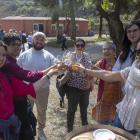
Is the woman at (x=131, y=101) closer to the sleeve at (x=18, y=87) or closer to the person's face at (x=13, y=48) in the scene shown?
the sleeve at (x=18, y=87)

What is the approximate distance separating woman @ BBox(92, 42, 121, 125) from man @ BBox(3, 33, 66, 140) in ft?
4.21

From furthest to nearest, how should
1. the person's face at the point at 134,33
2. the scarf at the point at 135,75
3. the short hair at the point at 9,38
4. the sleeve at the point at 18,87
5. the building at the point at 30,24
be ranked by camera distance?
the building at the point at 30,24 < the person's face at the point at 134,33 < the short hair at the point at 9,38 < the sleeve at the point at 18,87 < the scarf at the point at 135,75

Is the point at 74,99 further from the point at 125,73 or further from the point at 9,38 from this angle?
the point at 9,38

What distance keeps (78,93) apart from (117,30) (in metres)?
3.48

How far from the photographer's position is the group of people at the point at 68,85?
176 centimetres

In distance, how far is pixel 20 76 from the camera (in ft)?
6.26

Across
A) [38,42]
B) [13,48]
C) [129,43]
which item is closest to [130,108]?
[129,43]

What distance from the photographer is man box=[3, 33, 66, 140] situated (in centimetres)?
190

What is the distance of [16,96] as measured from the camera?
6.70 ft

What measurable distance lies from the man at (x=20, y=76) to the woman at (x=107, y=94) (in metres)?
1.28

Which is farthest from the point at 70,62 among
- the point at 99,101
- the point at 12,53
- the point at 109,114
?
the point at 109,114

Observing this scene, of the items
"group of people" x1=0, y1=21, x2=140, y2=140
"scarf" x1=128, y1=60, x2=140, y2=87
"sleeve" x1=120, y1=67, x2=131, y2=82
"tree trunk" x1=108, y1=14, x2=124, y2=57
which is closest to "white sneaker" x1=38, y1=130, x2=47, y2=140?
"group of people" x1=0, y1=21, x2=140, y2=140

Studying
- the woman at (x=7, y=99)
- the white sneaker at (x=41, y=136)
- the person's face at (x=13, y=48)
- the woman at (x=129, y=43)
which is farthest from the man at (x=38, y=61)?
the woman at (x=129, y=43)

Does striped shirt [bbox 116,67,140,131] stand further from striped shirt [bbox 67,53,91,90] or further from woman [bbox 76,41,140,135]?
striped shirt [bbox 67,53,91,90]
